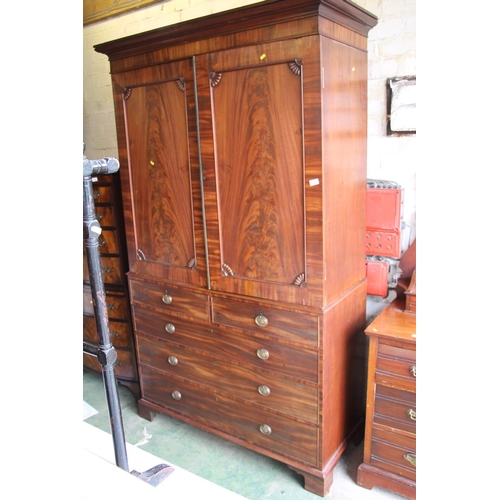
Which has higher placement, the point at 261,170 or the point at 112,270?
the point at 261,170

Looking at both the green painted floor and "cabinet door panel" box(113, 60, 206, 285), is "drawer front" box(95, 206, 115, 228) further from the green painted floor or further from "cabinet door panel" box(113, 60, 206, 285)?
the green painted floor

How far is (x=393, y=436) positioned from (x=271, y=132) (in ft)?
4.18

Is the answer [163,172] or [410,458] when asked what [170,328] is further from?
[410,458]

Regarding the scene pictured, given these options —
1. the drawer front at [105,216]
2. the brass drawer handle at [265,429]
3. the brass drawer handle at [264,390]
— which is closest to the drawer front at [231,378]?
the brass drawer handle at [264,390]

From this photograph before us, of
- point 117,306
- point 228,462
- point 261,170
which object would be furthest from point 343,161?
point 117,306

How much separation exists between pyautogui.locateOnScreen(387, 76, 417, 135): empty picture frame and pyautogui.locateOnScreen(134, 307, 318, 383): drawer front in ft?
3.43

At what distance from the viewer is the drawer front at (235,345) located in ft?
5.79

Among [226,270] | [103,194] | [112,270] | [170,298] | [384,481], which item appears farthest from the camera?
[112,270]

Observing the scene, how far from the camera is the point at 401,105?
1.92m

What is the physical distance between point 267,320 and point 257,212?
17.5 inches

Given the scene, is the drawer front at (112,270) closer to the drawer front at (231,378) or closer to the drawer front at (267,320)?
the drawer front at (231,378)
